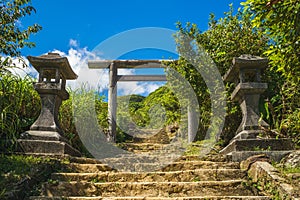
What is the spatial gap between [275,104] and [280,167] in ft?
8.42

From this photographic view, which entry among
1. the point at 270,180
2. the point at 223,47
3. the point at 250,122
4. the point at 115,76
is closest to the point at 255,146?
the point at 250,122

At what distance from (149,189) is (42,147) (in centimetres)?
180

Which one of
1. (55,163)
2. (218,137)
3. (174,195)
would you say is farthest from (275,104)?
(55,163)

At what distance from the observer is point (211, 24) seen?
6.97 m

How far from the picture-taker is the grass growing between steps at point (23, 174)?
8.93ft

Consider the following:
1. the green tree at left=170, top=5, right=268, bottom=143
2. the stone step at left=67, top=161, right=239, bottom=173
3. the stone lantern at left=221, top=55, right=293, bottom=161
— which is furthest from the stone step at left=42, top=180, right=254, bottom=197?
the green tree at left=170, top=5, right=268, bottom=143

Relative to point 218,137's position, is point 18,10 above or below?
above

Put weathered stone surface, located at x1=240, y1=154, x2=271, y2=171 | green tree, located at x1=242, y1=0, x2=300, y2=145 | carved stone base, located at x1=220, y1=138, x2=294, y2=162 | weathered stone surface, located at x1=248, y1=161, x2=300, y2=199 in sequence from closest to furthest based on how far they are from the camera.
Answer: weathered stone surface, located at x1=248, y1=161, x2=300, y2=199 → green tree, located at x1=242, y1=0, x2=300, y2=145 → weathered stone surface, located at x1=240, y1=154, x2=271, y2=171 → carved stone base, located at x1=220, y1=138, x2=294, y2=162

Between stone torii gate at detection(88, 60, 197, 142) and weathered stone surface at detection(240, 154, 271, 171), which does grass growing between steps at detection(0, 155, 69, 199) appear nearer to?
weathered stone surface at detection(240, 154, 271, 171)

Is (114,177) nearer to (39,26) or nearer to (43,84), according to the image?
(43,84)

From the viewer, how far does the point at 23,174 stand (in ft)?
10.0

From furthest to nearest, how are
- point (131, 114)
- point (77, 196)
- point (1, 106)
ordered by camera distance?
point (131, 114)
point (1, 106)
point (77, 196)

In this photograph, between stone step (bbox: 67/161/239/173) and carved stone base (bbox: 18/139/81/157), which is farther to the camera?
carved stone base (bbox: 18/139/81/157)

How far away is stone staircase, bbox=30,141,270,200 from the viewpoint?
3207mm
